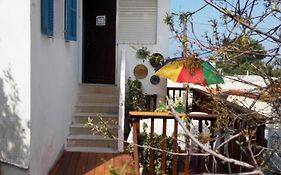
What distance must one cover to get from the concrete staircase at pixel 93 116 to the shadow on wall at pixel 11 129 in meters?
1.99

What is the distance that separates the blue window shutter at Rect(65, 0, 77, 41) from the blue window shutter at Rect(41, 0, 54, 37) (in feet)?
3.98

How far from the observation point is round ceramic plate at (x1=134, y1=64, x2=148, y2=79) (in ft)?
27.9

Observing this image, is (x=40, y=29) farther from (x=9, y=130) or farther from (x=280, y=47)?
(x=280, y=47)

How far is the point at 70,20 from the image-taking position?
653 centimetres

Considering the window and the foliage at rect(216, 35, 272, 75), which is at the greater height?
the window

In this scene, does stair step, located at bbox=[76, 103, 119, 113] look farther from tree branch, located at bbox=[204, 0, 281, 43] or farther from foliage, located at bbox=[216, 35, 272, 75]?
tree branch, located at bbox=[204, 0, 281, 43]

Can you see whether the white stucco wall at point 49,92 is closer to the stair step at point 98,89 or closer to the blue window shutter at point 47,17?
the blue window shutter at point 47,17

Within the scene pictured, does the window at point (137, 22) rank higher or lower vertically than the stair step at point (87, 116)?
higher

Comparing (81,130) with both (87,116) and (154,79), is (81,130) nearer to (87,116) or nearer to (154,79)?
(87,116)

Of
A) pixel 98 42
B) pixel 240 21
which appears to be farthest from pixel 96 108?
pixel 240 21

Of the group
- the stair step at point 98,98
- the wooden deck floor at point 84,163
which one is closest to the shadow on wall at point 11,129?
the wooden deck floor at point 84,163

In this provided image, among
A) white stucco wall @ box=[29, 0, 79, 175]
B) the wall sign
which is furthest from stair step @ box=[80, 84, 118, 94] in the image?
the wall sign

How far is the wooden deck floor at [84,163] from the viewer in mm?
5473

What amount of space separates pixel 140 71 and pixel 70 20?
245 cm
